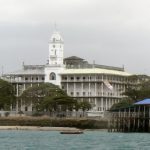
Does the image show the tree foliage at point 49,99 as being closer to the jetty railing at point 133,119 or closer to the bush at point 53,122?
the bush at point 53,122

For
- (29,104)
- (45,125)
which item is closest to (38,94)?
(29,104)

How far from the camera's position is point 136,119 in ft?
470

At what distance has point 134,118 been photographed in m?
142

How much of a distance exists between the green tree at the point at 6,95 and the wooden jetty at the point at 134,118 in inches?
2039

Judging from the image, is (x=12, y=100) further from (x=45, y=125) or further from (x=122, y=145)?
(x=122, y=145)

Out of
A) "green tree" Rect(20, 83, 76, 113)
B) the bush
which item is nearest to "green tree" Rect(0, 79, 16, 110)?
"green tree" Rect(20, 83, 76, 113)

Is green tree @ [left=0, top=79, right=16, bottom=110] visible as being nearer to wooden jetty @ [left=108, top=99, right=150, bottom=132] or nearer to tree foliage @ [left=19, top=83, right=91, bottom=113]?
tree foliage @ [left=19, top=83, right=91, bottom=113]

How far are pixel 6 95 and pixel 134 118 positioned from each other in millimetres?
59591

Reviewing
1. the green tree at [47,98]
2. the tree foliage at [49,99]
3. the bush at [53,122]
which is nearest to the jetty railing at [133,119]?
the bush at [53,122]

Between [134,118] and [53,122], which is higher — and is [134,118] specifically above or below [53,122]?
above

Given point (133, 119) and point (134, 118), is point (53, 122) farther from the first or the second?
point (134, 118)

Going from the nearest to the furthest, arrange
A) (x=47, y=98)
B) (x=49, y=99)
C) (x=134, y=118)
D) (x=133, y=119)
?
(x=134, y=118)
(x=133, y=119)
(x=49, y=99)
(x=47, y=98)

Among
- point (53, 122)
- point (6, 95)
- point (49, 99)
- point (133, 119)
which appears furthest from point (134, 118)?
point (6, 95)

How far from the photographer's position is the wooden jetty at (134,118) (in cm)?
14250
